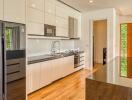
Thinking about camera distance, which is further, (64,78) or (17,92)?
(64,78)

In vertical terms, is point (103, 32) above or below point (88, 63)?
above

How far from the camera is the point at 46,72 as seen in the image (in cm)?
402

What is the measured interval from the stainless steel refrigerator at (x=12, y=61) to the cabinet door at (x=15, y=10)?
10cm

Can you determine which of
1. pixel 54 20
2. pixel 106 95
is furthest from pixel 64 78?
pixel 106 95

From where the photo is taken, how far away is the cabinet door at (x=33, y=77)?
3.35 m

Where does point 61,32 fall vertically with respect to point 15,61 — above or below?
above

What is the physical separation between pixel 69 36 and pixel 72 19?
751mm

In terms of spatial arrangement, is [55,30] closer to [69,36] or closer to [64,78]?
[69,36]

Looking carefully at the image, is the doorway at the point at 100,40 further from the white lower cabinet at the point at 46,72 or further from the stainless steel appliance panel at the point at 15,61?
the stainless steel appliance panel at the point at 15,61

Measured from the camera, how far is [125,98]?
126 cm

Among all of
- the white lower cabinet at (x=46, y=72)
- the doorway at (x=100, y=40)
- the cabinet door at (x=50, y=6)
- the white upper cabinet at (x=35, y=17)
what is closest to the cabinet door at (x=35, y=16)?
the white upper cabinet at (x=35, y=17)

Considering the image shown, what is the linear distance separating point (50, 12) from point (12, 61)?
2480 mm

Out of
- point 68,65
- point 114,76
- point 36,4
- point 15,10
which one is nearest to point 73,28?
point 68,65

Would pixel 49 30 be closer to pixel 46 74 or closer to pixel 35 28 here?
pixel 35 28
